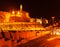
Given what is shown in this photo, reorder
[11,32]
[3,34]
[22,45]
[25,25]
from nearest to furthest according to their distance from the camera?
[22,45]
[3,34]
[11,32]
[25,25]

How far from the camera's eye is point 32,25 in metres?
29.1

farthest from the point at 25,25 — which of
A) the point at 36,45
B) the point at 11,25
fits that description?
the point at 36,45

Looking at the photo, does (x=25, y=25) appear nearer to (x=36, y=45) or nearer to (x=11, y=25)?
(x=11, y=25)

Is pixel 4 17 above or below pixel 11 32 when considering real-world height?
above

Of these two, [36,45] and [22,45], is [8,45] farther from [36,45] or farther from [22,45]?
[36,45]

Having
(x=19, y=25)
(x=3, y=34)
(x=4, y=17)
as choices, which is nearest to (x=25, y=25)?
(x=19, y=25)

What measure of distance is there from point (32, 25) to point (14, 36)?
845 cm

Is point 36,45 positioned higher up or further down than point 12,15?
further down

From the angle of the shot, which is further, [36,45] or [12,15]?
[12,15]

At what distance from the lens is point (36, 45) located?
15820 millimetres

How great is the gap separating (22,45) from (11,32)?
615 cm

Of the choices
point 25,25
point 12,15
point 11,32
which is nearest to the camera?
point 11,32

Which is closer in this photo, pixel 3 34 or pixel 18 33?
pixel 3 34

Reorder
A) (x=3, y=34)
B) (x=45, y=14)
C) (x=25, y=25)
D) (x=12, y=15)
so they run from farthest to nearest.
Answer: (x=45, y=14)
(x=12, y=15)
(x=25, y=25)
(x=3, y=34)
